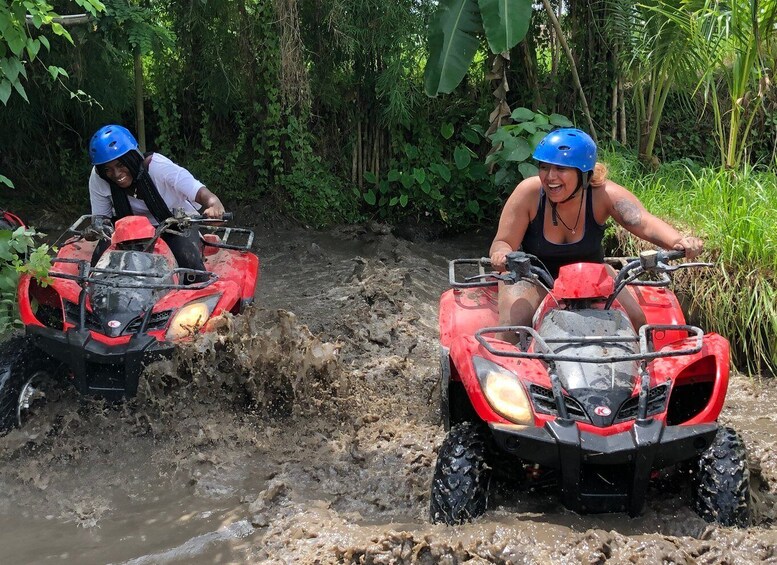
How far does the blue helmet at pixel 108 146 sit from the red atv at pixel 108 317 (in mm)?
638

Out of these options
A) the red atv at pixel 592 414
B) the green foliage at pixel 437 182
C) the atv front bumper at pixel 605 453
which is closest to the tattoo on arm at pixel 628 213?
the red atv at pixel 592 414

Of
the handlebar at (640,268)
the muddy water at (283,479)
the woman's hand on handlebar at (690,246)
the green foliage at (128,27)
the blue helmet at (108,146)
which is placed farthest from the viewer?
the green foliage at (128,27)

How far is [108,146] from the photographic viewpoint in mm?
5410

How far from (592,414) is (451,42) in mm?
4897

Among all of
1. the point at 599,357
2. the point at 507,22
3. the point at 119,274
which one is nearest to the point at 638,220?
the point at 599,357

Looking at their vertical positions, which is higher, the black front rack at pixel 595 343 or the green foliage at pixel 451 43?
the green foliage at pixel 451 43

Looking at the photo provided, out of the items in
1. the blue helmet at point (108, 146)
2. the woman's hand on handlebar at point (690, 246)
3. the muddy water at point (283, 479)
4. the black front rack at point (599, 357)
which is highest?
the blue helmet at point (108, 146)

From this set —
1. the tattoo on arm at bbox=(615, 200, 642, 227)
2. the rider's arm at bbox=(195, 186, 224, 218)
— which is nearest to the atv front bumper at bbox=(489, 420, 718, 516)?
the tattoo on arm at bbox=(615, 200, 642, 227)

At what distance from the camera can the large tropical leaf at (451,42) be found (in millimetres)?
7406

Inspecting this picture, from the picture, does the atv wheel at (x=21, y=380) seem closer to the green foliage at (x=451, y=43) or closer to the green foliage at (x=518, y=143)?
the green foliage at (x=451, y=43)

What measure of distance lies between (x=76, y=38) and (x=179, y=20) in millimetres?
1900

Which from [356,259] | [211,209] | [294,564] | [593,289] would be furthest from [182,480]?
[356,259]

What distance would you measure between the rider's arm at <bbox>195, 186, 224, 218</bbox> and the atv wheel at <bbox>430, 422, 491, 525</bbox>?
2.61m

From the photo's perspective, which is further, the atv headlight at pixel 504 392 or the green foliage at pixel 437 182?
the green foliage at pixel 437 182
